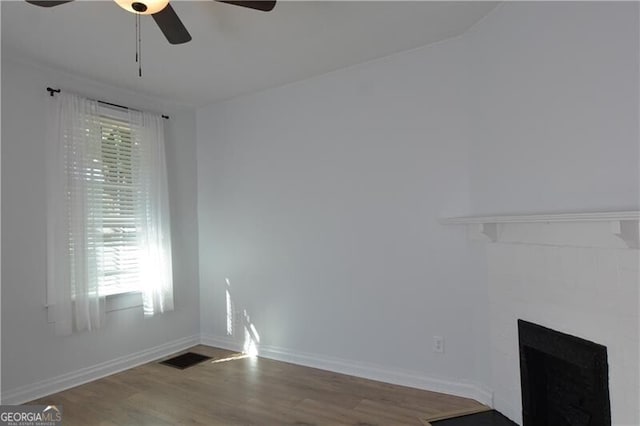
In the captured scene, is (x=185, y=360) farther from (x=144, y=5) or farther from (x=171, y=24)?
(x=144, y=5)

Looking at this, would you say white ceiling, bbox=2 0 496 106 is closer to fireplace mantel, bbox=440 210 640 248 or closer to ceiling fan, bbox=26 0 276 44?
ceiling fan, bbox=26 0 276 44

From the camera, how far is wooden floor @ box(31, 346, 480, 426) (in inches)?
101

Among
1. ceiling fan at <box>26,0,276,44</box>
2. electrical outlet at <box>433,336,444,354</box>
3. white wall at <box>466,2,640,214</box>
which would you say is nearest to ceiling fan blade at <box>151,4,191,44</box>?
ceiling fan at <box>26,0,276,44</box>

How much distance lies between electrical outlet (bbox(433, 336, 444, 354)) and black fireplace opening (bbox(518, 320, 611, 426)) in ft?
2.07

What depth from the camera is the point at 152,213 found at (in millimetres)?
3771

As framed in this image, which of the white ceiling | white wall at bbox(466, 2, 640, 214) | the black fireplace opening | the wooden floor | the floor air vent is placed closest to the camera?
white wall at bbox(466, 2, 640, 214)

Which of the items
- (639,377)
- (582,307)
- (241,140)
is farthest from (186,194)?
(639,377)

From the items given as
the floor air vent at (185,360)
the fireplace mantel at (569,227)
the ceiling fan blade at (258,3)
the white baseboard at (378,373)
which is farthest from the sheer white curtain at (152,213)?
the fireplace mantel at (569,227)

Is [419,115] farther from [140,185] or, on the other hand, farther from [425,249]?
[140,185]

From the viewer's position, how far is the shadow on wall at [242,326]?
12.7 feet

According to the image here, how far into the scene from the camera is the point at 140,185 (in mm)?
3707

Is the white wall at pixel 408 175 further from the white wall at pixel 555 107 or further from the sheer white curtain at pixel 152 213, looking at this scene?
the sheer white curtain at pixel 152 213

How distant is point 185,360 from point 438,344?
2.46m

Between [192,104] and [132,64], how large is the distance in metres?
1.11
